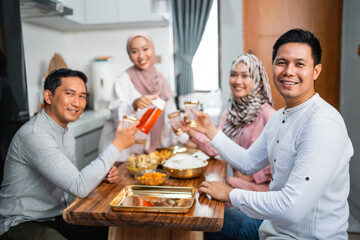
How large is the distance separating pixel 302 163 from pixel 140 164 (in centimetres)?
78

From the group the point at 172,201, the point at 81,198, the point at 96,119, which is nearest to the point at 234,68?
the point at 172,201

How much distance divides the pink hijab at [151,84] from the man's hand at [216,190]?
104cm

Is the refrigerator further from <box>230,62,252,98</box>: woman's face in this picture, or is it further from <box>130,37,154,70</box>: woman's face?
<box>230,62,252,98</box>: woman's face

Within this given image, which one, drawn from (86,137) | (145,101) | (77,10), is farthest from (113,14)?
(145,101)

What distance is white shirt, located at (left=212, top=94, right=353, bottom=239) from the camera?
1.02 m

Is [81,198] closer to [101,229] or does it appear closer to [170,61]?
[101,229]

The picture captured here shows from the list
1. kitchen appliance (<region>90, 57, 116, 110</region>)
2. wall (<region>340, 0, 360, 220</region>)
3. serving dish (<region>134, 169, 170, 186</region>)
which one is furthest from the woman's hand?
kitchen appliance (<region>90, 57, 116, 110</region>)

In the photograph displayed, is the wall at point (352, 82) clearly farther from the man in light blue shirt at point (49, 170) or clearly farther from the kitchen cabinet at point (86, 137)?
the kitchen cabinet at point (86, 137)

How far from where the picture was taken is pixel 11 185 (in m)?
1.42

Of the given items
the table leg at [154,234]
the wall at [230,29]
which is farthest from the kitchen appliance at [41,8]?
the table leg at [154,234]

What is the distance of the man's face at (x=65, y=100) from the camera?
4.78ft

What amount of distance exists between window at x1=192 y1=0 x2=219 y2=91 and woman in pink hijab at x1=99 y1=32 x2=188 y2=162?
1.61m

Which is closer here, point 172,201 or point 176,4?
point 172,201

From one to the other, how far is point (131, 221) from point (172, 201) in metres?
0.18
